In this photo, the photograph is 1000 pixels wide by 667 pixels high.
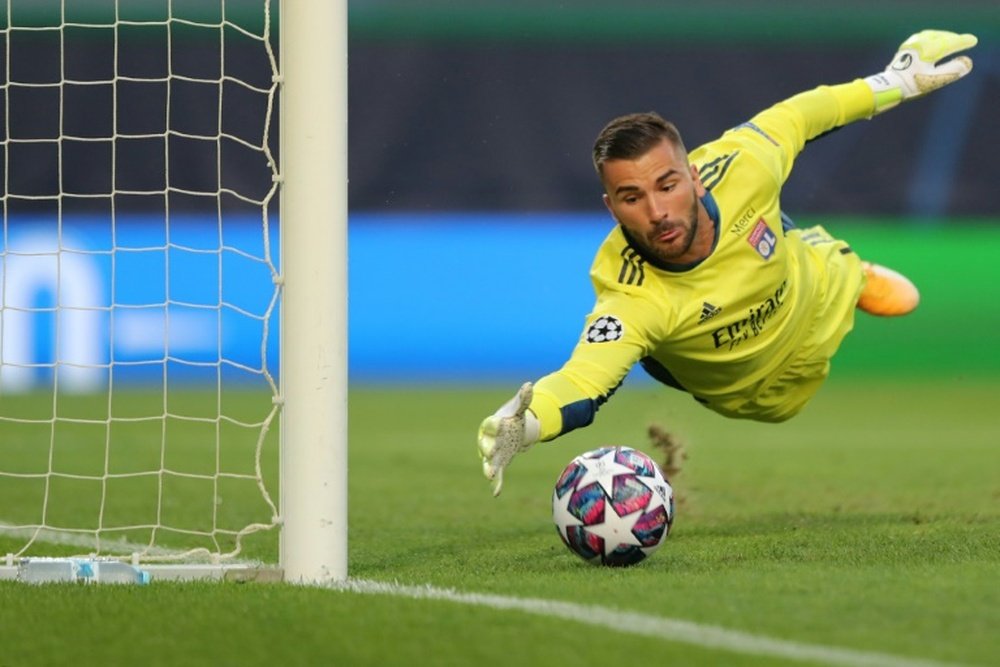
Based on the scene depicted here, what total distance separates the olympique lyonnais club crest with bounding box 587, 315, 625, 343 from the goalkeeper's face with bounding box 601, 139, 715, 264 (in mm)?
342

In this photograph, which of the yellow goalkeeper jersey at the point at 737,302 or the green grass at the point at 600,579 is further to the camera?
the yellow goalkeeper jersey at the point at 737,302

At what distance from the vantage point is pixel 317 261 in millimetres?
4727

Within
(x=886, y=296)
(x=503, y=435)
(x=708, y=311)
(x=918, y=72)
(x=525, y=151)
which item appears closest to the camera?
(x=503, y=435)

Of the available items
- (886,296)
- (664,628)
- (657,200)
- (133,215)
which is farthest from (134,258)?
(664,628)

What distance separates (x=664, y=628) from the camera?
12.4 feet

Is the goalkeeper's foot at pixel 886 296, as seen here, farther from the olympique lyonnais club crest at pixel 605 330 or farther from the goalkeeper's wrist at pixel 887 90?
the olympique lyonnais club crest at pixel 605 330

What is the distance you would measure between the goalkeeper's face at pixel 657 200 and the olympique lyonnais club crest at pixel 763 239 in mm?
351

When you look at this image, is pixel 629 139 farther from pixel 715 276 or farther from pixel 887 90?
pixel 887 90

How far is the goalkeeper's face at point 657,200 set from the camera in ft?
17.5

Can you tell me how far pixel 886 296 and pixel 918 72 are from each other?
43.4 inches

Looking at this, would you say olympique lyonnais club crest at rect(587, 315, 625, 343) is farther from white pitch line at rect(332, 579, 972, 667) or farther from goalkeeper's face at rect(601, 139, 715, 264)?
white pitch line at rect(332, 579, 972, 667)

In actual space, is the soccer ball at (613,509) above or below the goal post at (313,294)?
below

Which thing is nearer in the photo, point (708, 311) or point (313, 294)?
point (313, 294)

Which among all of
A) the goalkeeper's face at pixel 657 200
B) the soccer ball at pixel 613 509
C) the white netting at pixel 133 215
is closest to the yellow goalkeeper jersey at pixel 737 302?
the goalkeeper's face at pixel 657 200
